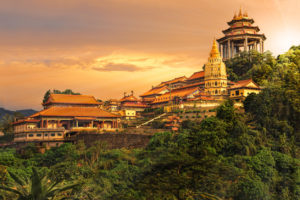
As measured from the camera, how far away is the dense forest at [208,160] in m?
28.3

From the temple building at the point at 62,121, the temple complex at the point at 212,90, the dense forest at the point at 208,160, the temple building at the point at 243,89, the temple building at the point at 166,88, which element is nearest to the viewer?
the dense forest at the point at 208,160

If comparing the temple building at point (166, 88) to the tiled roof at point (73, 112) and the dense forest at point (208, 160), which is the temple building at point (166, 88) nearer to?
the tiled roof at point (73, 112)

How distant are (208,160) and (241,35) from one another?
55554mm

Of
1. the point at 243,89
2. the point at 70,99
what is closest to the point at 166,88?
the point at 70,99

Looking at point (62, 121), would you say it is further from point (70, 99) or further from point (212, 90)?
point (212, 90)

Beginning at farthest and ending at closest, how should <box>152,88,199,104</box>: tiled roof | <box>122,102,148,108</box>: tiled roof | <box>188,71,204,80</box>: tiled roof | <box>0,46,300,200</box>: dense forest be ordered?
<box>188,71,204,80</box>: tiled roof < <box>122,102,148,108</box>: tiled roof < <box>152,88,199,104</box>: tiled roof < <box>0,46,300,200</box>: dense forest

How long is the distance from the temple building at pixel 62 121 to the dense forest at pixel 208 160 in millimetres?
3965

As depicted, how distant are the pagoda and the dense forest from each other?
29432mm

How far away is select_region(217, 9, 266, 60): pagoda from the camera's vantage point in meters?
78.9

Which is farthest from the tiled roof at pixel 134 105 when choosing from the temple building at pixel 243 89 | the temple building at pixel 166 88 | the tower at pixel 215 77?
the temple building at pixel 243 89

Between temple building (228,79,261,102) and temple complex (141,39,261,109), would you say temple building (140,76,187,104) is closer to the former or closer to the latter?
temple complex (141,39,261,109)

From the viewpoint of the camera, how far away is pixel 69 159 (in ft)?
148

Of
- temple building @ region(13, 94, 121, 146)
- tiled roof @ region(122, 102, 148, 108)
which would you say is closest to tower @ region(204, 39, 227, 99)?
tiled roof @ region(122, 102, 148, 108)

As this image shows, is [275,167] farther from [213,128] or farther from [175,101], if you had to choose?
[175,101]
